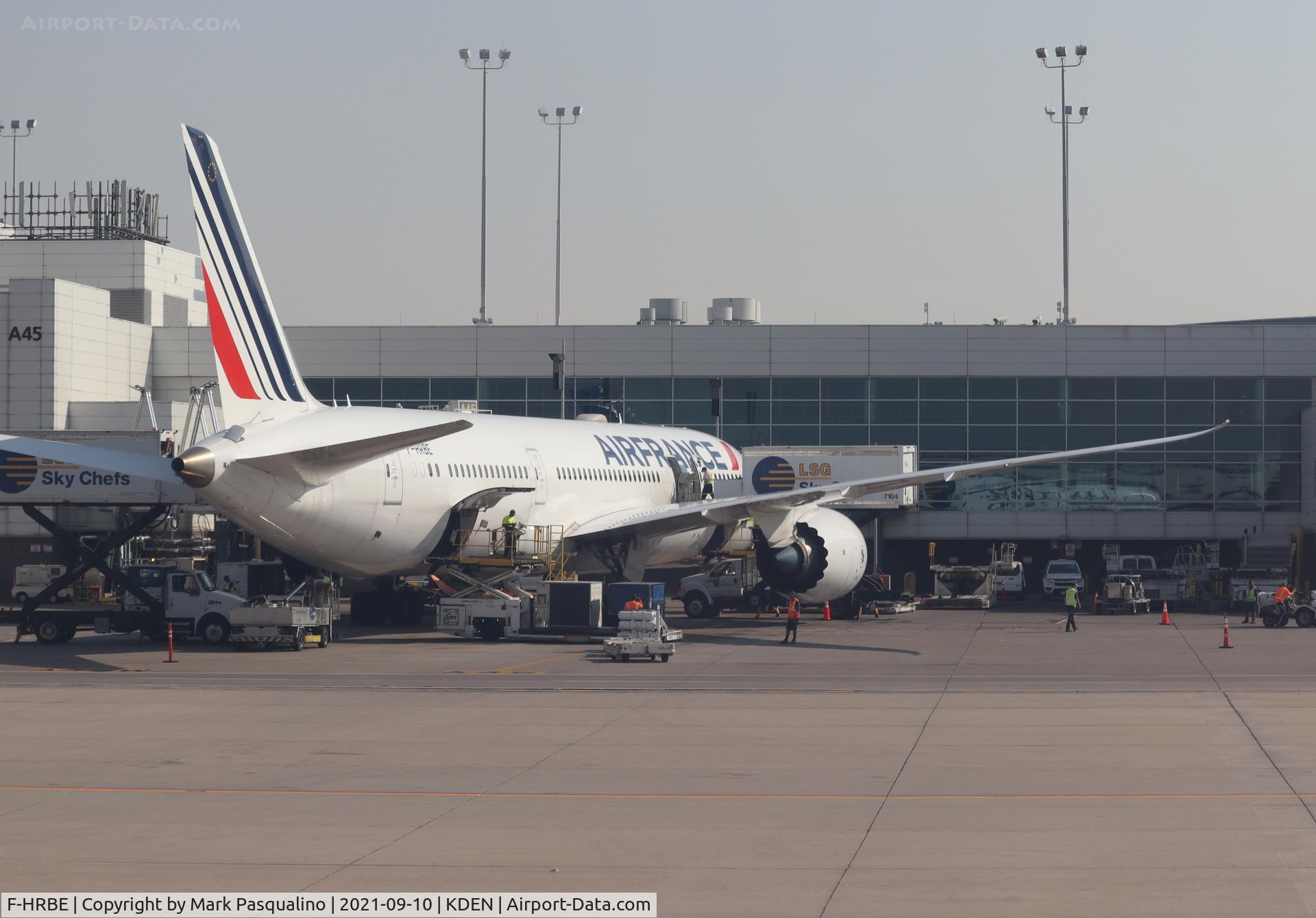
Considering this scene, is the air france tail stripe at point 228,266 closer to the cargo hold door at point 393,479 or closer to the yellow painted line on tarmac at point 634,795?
the cargo hold door at point 393,479

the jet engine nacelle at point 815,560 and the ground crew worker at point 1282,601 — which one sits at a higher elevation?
the jet engine nacelle at point 815,560

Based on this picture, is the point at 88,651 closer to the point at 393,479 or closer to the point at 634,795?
the point at 393,479

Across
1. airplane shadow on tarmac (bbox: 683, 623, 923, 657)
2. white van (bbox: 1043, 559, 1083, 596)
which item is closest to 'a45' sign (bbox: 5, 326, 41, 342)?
airplane shadow on tarmac (bbox: 683, 623, 923, 657)

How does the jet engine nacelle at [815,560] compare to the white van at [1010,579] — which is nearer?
the jet engine nacelle at [815,560]

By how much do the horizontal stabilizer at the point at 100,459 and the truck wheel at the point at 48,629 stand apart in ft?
22.7

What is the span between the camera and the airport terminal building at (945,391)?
62594 mm

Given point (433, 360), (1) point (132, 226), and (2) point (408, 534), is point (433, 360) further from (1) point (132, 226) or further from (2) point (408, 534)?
(2) point (408, 534)

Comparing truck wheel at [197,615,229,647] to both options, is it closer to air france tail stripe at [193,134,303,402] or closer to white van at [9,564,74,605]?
air france tail stripe at [193,134,303,402]

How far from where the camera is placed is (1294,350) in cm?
6203

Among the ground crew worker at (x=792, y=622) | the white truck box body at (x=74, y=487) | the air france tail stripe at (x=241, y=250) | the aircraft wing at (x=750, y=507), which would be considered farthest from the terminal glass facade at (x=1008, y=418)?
the air france tail stripe at (x=241, y=250)

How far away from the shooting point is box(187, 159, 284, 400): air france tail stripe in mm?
31969

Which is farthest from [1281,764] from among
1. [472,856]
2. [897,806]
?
[472,856]

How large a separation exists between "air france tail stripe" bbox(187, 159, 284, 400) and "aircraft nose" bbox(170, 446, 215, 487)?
3641mm

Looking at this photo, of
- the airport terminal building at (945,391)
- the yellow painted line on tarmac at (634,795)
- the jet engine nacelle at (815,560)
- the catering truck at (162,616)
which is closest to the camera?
the yellow painted line on tarmac at (634,795)
